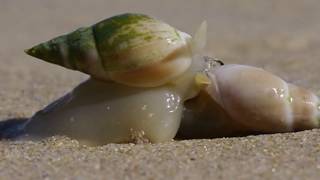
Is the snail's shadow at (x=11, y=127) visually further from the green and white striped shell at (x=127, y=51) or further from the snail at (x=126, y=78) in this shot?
the green and white striped shell at (x=127, y=51)

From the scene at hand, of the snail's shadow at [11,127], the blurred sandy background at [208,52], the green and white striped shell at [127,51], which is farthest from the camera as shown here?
the snail's shadow at [11,127]

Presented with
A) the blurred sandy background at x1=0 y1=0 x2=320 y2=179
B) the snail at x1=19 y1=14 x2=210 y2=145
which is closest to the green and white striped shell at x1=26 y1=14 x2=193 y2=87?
the snail at x1=19 y1=14 x2=210 y2=145

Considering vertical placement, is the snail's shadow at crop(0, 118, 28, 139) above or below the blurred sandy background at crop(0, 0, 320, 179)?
below

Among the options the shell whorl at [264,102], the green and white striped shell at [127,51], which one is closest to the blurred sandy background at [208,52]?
the shell whorl at [264,102]

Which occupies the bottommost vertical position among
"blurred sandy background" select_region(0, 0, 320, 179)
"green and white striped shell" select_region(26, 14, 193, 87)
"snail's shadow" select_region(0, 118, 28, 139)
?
"snail's shadow" select_region(0, 118, 28, 139)

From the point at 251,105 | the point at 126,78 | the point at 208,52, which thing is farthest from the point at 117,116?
the point at 208,52

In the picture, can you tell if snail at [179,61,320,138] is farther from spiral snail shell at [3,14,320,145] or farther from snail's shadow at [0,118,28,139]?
snail's shadow at [0,118,28,139]

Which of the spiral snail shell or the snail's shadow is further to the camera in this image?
the snail's shadow

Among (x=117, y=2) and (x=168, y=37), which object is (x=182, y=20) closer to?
(x=117, y=2)
